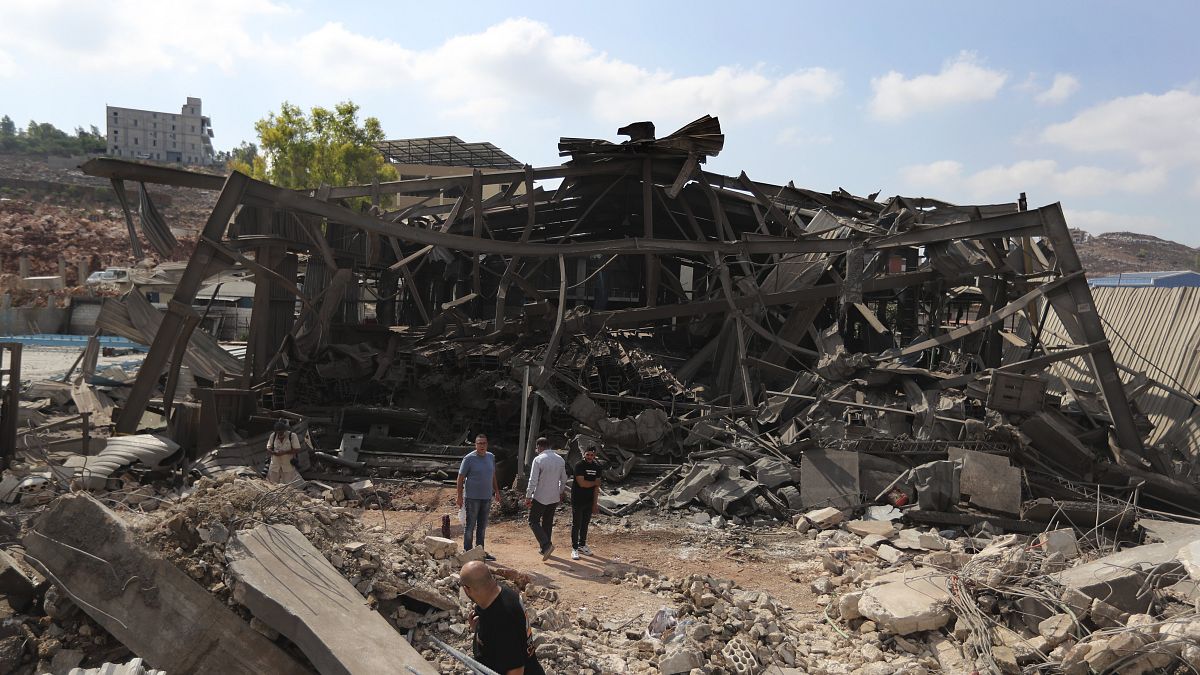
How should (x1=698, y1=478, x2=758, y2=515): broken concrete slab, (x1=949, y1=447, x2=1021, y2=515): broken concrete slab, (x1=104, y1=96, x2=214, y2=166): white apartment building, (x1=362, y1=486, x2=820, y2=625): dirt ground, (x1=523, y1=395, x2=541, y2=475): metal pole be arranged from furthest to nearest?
(x1=104, y1=96, x2=214, y2=166): white apartment building → (x1=523, y1=395, x2=541, y2=475): metal pole → (x1=698, y1=478, x2=758, y2=515): broken concrete slab → (x1=949, y1=447, x2=1021, y2=515): broken concrete slab → (x1=362, y1=486, x2=820, y2=625): dirt ground

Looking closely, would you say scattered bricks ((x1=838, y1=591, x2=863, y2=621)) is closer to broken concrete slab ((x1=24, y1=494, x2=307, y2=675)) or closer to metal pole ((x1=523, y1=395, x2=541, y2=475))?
broken concrete slab ((x1=24, y1=494, x2=307, y2=675))

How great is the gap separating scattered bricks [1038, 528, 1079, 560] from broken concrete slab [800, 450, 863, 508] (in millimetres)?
2273

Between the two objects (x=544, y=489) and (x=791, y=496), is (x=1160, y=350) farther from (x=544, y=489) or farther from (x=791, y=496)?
(x=544, y=489)

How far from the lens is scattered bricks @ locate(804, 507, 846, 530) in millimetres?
9133

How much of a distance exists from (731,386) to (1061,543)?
7.11 m

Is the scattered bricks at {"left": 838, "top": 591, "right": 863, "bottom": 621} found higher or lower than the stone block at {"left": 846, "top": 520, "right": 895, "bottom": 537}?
higher

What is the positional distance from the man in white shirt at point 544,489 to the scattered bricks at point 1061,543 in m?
4.76

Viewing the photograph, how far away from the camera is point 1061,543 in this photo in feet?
24.4

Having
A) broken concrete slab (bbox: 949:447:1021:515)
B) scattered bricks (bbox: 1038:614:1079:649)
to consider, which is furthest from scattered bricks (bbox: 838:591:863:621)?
broken concrete slab (bbox: 949:447:1021:515)

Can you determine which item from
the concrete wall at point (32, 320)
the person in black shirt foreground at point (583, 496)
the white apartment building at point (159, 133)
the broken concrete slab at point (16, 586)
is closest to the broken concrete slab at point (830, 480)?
the person in black shirt foreground at point (583, 496)

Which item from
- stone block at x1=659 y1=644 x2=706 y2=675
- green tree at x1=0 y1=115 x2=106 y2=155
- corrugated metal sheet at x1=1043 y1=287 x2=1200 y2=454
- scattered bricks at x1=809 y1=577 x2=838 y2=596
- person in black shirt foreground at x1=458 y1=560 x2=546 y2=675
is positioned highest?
green tree at x1=0 y1=115 x2=106 y2=155

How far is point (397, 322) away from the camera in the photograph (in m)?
21.1

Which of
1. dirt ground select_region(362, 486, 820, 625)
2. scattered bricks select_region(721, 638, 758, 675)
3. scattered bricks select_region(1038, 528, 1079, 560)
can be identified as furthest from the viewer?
scattered bricks select_region(1038, 528, 1079, 560)

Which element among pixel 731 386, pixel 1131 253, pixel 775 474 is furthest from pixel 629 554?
pixel 1131 253
